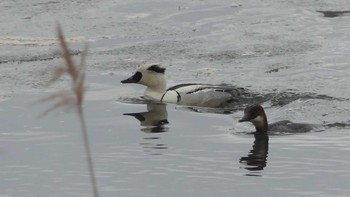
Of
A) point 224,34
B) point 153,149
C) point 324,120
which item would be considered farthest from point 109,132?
point 224,34

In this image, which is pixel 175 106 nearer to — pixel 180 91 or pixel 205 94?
pixel 180 91

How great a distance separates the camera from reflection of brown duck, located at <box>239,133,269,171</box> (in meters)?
9.77

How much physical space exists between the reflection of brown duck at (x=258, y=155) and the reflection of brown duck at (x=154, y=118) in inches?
52.2

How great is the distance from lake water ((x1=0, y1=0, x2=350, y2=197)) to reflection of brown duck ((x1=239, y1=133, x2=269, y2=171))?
0.10ft

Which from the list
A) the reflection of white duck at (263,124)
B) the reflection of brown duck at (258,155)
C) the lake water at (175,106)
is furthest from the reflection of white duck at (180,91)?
the reflection of brown duck at (258,155)

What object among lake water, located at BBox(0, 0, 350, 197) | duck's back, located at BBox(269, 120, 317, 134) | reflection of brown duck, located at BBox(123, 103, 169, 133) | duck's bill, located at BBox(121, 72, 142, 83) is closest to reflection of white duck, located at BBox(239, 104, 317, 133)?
duck's back, located at BBox(269, 120, 317, 134)

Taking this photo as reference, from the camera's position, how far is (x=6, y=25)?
1855 centimetres

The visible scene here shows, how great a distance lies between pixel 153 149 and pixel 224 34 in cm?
761

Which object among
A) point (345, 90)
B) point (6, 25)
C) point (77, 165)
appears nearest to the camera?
point (77, 165)

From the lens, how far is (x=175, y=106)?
14.5 meters

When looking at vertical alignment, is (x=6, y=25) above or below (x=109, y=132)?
above

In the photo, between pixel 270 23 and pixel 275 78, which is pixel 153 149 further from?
pixel 270 23

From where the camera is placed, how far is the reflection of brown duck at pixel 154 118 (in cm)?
1238

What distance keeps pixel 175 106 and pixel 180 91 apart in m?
0.33
